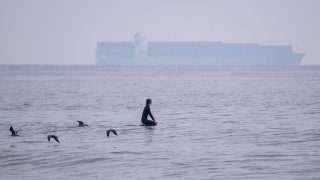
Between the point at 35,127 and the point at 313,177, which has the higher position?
the point at 35,127

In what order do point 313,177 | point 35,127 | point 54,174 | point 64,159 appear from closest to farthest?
1. point 313,177
2. point 54,174
3. point 64,159
4. point 35,127

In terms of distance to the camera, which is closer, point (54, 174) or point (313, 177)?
point (313, 177)

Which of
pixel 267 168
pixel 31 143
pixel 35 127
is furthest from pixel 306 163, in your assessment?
pixel 35 127

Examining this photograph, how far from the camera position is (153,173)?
17703mm

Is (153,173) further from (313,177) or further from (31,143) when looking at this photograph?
(31,143)

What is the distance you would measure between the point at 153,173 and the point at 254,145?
612cm

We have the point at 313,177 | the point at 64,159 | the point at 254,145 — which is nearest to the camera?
the point at 313,177

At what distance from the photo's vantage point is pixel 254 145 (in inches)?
896

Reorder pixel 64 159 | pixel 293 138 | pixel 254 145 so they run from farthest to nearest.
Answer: pixel 293 138
pixel 254 145
pixel 64 159

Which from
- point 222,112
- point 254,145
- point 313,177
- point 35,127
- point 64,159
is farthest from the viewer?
point 222,112

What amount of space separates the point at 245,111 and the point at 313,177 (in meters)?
24.9

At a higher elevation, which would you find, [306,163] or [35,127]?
[35,127]

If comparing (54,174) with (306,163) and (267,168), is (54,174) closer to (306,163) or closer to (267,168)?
(267,168)

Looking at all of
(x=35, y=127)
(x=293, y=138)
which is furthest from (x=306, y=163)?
(x=35, y=127)
